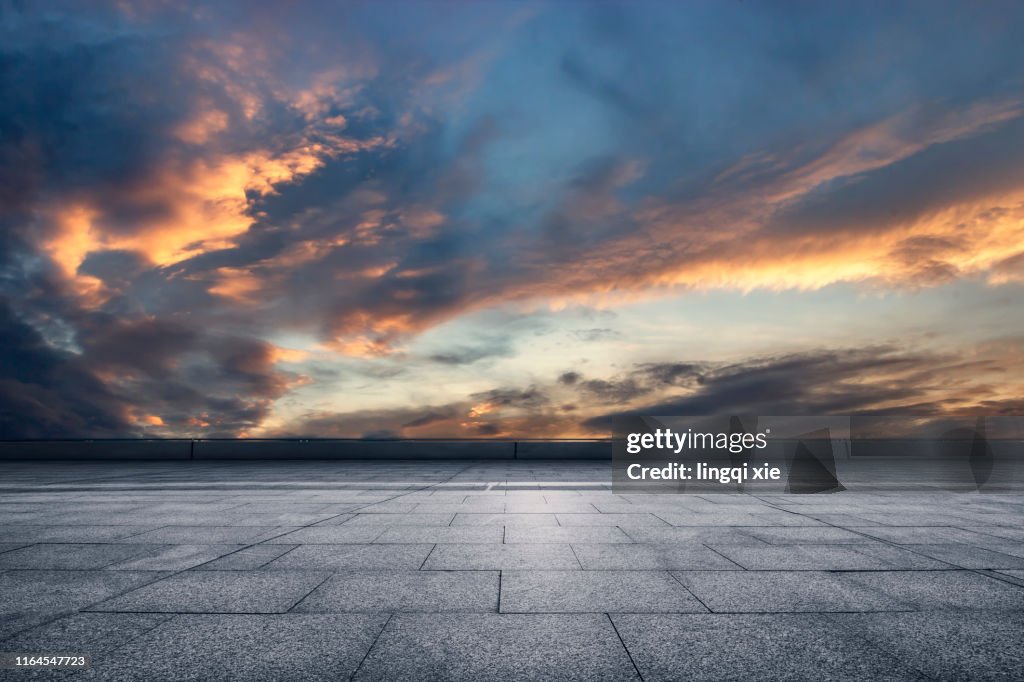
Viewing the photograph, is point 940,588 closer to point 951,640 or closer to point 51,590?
point 951,640

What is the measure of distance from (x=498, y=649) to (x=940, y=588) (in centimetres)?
530

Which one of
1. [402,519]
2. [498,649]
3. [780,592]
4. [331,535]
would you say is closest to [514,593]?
[498,649]

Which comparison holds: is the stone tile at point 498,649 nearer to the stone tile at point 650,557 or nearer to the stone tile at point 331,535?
the stone tile at point 650,557

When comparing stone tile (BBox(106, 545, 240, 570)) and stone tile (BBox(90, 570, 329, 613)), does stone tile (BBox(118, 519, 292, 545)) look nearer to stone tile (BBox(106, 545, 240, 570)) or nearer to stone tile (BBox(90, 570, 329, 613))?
stone tile (BBox(106, 545, 240, 570))

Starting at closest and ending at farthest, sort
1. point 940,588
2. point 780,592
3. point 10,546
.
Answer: point 780,592, point 940,588, point 10,546

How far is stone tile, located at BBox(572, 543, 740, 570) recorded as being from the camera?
743cm

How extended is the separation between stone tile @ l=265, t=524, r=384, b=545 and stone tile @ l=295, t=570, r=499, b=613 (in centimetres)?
216

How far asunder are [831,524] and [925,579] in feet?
13.8

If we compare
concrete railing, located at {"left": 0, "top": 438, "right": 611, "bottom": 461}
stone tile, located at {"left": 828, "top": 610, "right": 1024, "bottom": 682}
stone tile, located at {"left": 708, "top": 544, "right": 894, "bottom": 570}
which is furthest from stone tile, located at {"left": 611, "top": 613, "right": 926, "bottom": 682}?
concrete railing, located at {"left": 0, "top": 438, "right": 611, "bottom": 461}

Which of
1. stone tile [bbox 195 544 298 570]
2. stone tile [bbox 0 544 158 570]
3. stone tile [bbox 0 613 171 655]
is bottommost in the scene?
stone tile [bbox 0 544 158 570]

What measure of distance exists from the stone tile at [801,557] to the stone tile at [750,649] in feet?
7.02

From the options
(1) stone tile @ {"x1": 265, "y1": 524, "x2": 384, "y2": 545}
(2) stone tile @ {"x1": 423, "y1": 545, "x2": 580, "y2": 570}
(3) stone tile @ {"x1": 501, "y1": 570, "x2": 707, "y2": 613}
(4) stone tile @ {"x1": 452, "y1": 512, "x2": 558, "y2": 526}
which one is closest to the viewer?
(3) stone tile @ {"x1": 501, "y1": 570, "x2": 707, "y2": 613}

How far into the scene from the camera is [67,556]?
315 inches

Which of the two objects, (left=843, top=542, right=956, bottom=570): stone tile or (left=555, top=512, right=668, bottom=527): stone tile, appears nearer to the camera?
(left=843, top=542, right=956, bottom=570): stone tile
